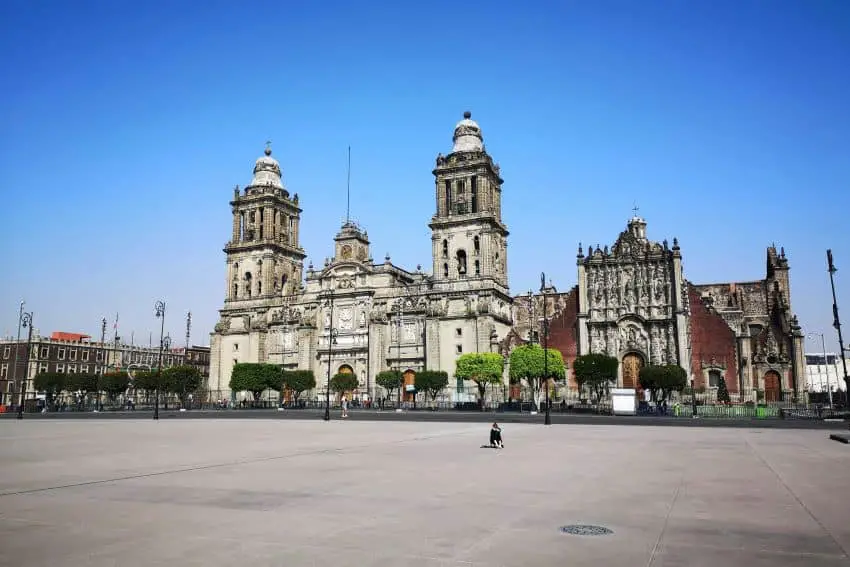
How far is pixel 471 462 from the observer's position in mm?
18594

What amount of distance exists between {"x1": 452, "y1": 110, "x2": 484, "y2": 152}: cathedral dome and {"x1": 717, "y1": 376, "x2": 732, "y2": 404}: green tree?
34591 millimetres

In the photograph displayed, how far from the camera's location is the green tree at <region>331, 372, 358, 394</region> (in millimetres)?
71562

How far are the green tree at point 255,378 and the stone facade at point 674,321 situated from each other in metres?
25.4

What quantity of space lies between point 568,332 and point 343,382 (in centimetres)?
2403

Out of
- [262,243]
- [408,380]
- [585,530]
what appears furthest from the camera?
[262,243]

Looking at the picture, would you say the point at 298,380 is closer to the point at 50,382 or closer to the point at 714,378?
the point at 50,382

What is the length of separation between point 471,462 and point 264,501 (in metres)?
7.79

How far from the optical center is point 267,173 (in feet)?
300

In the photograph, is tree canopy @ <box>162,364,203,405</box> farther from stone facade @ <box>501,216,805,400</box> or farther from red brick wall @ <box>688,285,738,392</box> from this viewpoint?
red brick wall @ <box>688,285,738,392</box>

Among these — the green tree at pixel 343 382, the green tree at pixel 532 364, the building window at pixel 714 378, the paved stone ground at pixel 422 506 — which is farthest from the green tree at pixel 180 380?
the paved stone ground at pixel 422 506

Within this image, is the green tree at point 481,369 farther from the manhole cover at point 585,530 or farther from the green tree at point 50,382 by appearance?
the manhole cover at point 585,530

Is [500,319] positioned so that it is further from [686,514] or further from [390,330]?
[686,514]

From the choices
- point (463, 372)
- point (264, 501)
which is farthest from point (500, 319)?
point (264, 501)

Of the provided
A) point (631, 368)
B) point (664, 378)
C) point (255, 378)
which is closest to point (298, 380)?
point (255, 378)
